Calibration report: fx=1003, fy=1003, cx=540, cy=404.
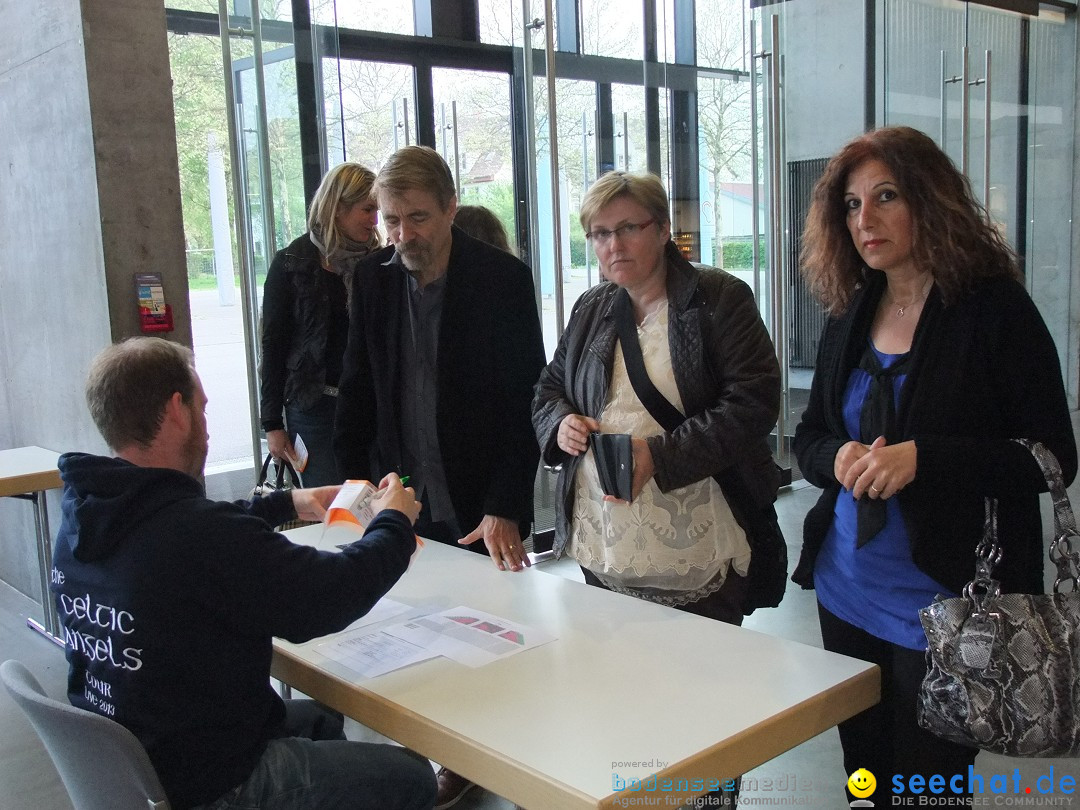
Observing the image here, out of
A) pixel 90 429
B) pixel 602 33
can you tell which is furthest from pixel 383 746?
pixel 602 33

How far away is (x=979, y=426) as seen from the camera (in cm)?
169

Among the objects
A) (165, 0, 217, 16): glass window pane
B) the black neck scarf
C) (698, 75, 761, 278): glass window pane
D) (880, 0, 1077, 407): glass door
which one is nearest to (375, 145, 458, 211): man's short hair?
the black neck scarf

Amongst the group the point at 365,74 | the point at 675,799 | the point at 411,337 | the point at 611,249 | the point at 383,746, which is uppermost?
the point at 365,74

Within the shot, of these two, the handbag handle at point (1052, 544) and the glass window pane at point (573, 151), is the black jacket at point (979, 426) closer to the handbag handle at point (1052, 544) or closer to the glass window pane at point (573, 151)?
the handbag handle at point (1052, 544)

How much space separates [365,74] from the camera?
15.8 feet

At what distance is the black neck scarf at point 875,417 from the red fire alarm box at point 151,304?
9.14ft

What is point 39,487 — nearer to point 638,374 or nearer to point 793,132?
point 638,374

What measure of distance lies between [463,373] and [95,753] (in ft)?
4.44

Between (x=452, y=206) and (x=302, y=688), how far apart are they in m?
1.36

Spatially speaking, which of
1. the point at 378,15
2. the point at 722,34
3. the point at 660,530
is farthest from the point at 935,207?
the point at 722,34

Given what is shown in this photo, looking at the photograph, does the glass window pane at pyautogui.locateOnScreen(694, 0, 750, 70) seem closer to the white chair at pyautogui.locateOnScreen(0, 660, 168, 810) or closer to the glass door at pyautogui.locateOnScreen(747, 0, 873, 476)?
the glass door at pyautogui.locateOnScreen(747, 0, 873, 476)

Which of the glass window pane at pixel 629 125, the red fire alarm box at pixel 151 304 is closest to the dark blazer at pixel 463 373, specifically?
the red fire alarm box at pixel 151 304

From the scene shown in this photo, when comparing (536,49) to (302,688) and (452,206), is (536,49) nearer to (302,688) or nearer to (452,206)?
(452,206)

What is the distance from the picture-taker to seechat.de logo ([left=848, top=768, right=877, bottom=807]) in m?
1.81
